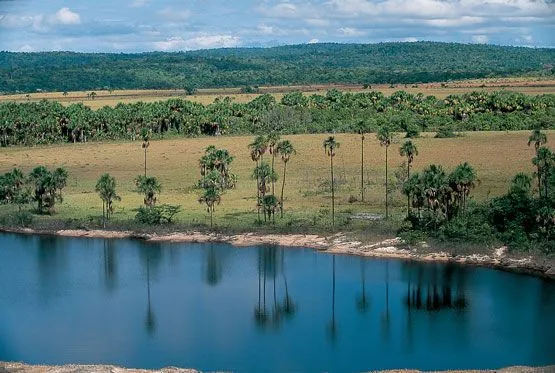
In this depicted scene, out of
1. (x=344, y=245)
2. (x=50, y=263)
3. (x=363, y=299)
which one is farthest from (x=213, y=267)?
(x=363, y=299)

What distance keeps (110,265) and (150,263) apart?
11.2 feet

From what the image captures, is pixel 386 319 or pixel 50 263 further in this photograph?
pixel 50 263

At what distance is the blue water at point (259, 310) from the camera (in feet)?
164

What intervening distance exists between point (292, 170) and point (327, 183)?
42.2 feet

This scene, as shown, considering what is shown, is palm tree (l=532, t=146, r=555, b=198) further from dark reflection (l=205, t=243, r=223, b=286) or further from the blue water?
dark reflection (l=205, t=243, r=223, b=286)

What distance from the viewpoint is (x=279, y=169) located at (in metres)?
114

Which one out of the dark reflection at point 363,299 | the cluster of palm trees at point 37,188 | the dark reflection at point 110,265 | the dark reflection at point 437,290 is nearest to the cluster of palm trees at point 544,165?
the dark reflection at point 437,290

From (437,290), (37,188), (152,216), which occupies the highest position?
(37,188)

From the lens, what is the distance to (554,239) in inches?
2817

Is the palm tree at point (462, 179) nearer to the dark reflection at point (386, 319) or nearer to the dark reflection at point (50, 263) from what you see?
the dark reflection at point (386, 319)

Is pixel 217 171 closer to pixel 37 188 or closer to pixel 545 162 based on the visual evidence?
pixel 37 188

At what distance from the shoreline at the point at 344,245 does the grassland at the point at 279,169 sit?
2322 millimetres

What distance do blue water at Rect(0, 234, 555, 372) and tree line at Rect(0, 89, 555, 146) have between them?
72596mm

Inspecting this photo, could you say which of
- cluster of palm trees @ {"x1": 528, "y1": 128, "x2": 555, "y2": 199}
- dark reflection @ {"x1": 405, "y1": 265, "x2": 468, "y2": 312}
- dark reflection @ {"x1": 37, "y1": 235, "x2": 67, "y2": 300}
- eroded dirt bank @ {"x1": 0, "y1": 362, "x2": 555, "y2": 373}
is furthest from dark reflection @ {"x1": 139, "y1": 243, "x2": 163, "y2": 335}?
cluster of palm trees @ {"x1": 528, "y1": 128, "x2": 555, "y2": 199}
